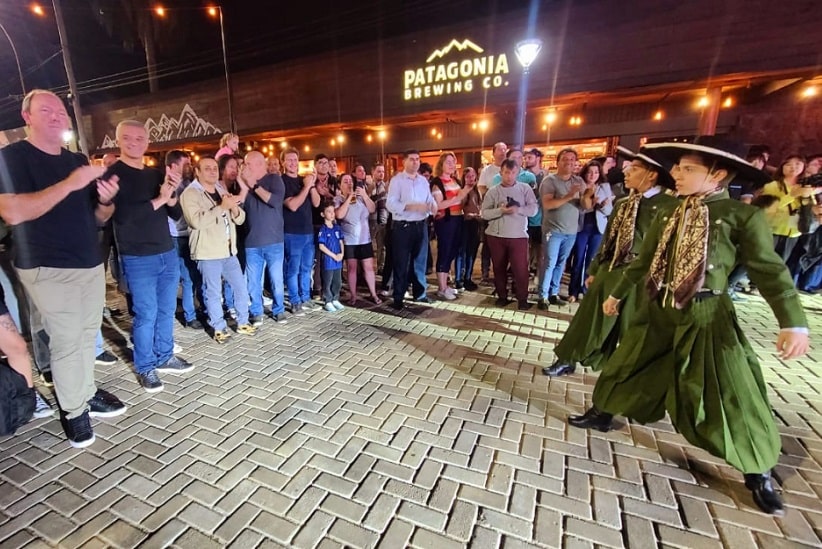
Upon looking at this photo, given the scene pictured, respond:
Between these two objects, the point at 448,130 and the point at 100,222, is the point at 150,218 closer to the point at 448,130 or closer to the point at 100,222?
the point at 100,222

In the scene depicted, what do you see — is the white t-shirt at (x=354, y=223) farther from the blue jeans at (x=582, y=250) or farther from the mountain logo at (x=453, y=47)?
the mountain logo at (x=453, y=47)

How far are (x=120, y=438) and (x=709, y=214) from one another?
14.0 feet

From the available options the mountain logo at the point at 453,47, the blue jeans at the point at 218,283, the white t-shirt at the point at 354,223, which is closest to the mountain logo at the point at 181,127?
the mountain logo at the point at 453,47

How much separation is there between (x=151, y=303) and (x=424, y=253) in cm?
371

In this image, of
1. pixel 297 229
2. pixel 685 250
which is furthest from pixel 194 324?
pixel 685 250

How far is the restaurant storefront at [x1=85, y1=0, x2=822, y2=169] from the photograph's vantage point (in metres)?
9.41

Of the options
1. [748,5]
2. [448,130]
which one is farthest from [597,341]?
[448,130]

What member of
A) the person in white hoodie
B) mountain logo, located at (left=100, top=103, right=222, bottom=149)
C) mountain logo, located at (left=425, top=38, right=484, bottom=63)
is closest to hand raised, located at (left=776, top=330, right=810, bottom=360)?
the person in white hoodie

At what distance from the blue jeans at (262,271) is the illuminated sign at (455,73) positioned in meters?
10.1

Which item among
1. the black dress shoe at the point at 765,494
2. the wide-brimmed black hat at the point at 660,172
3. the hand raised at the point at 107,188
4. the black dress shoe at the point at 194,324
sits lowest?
the black dress shoe at the point at 194,324

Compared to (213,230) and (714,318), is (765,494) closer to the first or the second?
(714,318)

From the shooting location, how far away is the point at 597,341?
3.39 metres

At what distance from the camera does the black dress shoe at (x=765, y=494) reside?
2.09 meters

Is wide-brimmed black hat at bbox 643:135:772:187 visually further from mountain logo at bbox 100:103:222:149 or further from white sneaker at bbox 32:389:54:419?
mountain logo at bbox 100:103:222:149
